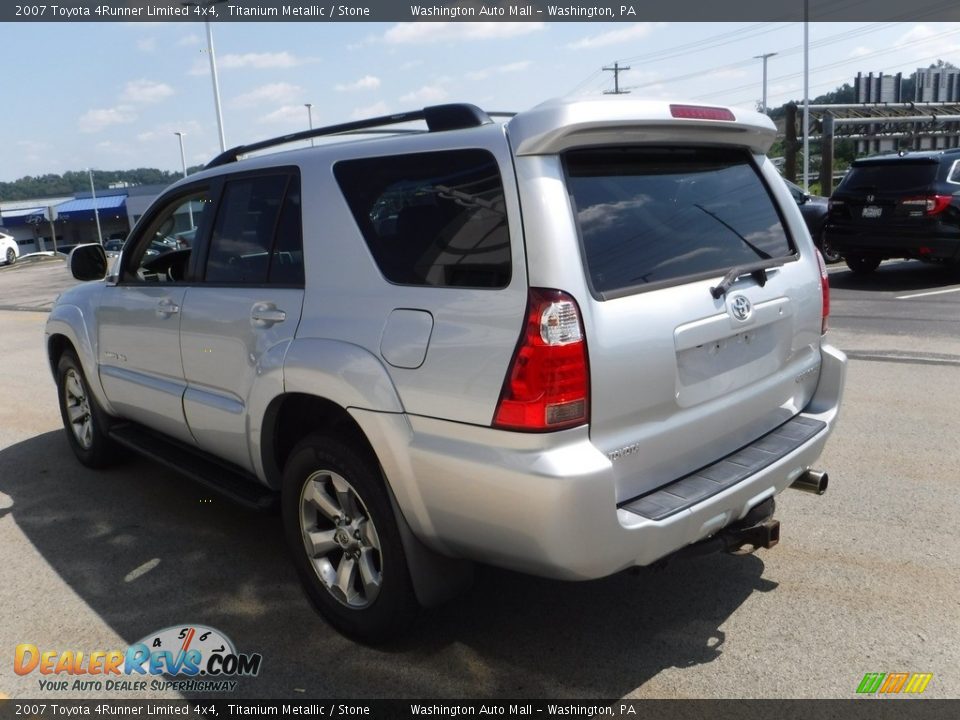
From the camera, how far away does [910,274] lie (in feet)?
42.1

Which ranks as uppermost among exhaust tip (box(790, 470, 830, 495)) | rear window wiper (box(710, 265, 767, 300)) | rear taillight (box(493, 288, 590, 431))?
rear window wiper (box(710, 265, 767, 300))

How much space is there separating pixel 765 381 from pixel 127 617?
9.22 feet

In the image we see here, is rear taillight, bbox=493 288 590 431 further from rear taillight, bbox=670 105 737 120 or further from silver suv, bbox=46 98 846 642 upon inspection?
rear taillight, bbox=670 105 737 120

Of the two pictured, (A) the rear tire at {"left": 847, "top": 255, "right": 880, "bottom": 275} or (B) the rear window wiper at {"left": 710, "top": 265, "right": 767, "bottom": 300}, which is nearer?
(B) the rear window wiper at {"left": 710, "top": 265, "right": 767, "bottom": 300}

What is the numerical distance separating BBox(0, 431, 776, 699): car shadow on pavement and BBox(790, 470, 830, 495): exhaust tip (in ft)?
1.49

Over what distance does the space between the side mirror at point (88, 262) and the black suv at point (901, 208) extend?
1008 centimetres

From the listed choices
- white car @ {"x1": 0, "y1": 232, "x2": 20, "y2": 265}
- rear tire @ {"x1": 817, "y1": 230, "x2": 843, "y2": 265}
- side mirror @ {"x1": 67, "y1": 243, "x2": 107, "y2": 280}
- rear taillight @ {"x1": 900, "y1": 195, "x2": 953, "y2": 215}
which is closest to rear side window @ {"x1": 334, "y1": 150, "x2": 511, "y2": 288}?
side mirror @ {"x1": 67, "y1": 243, "x2": 107, "y2": 280}

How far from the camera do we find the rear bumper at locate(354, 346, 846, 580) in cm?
248

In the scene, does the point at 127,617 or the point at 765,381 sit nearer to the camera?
the point at 765,381

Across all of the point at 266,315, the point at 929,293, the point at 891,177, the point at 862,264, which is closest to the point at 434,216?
the point at 266,315

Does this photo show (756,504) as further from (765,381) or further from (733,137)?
(733,137)

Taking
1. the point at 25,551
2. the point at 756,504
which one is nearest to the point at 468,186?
the point at 756,504

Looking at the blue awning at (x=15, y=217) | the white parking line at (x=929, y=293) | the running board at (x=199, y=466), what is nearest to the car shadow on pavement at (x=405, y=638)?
the running board at (x=199, y=466)

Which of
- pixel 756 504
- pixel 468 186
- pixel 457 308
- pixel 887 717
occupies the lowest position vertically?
pixel 887 717
